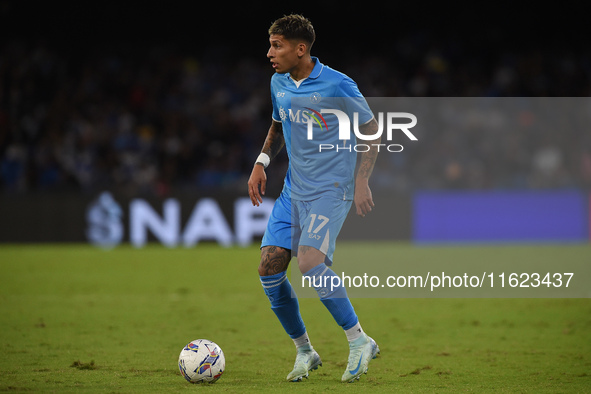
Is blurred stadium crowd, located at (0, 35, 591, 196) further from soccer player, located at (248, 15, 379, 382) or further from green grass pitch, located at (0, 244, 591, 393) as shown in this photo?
soccer player, located at (248, 15, 379, 382)

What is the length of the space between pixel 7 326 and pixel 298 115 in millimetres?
3763

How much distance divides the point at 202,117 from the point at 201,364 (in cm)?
1412

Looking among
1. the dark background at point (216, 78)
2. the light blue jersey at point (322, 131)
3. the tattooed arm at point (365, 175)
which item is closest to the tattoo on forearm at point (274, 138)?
the light blue jersey at point (322, 131)

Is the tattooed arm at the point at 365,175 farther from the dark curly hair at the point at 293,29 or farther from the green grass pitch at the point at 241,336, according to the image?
the green grass pitch at the point at 241,336

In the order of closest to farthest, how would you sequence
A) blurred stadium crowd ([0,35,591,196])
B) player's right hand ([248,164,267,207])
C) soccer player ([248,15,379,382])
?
soccer player ([248,15,379,382]) < player's right hand ([248,164,267,207]) < blurred stadium crowd ([0,35,591,196])

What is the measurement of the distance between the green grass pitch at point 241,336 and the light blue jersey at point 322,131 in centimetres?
123

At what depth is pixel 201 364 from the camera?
4.89 meters

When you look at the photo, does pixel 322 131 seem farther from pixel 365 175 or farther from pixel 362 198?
pixel 362 198

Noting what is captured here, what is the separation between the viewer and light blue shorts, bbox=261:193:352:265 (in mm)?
4992

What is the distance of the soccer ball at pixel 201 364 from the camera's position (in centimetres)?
488

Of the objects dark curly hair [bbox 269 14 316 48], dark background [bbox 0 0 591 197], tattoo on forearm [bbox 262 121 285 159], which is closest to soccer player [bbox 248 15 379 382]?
dark curly hair [bbox 269 14 316 48]

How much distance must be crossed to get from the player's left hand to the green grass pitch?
1.07 meters

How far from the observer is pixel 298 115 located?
5.17m

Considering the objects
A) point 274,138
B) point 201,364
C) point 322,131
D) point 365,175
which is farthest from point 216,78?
point 201,364
